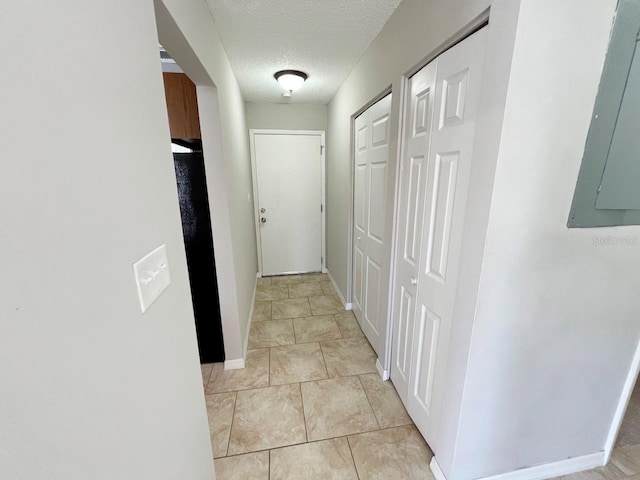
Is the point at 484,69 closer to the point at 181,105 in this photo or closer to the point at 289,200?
the point at 181,105

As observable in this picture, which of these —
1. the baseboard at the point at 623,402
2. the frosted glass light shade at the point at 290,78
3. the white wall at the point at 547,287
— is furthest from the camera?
the frosted glass light shade at the point at 290,78

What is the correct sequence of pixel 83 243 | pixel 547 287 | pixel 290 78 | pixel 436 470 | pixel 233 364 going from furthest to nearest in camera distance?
pixel 290 78, pixel 233 364, pixel 436 470, pixel 547 287, pixel 83 243

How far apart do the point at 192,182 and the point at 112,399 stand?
1489 millimetres

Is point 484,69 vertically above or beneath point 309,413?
above

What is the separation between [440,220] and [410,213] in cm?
29

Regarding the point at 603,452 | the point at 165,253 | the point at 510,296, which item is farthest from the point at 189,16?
the point at 603,452

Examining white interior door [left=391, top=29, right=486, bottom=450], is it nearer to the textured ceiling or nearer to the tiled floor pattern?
the tiled floor pattern

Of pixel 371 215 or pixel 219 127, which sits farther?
pixel 371 215

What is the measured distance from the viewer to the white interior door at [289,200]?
3.47 metres

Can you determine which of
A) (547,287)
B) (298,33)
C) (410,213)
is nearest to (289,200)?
(298,33)

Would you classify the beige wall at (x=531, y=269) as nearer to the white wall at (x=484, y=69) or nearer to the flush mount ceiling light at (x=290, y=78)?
the white wall at (x=484, y=69)

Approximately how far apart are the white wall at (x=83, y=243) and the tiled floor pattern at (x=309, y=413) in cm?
83

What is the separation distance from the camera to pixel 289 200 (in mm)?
3641

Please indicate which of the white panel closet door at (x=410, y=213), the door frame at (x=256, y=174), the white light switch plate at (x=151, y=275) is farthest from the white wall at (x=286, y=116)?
the white light switch plate at (x=151, y=275)
